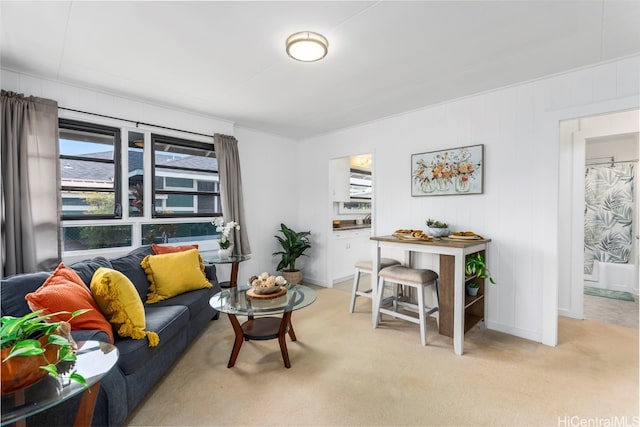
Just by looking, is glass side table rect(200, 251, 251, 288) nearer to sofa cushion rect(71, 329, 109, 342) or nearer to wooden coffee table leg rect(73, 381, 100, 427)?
sofa cushion rect(71, 329, 109, 342)

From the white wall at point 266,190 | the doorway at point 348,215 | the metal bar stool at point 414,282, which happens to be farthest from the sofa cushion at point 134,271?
the doorway at point 348,215

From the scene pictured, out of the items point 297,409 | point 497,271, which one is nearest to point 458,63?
point 497,271

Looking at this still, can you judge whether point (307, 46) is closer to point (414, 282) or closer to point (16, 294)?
point (414, 282)

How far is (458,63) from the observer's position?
2.37m

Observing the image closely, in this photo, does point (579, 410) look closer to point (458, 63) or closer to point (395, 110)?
point (458, 63)

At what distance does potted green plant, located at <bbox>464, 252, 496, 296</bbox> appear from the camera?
2.69 m

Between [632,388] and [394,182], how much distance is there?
261cm

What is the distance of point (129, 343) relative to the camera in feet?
5.69

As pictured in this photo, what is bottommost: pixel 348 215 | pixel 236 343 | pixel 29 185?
pixel 236 343

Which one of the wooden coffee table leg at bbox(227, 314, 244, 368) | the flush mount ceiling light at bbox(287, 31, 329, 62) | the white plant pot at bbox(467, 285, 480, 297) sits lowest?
the wooden coffee table leg at bbox(227, 314, 244, 368)

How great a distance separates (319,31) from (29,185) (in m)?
2.76

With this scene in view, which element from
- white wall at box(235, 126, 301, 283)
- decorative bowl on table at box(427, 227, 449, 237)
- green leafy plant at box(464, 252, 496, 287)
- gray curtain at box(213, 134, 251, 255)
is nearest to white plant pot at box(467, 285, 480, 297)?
green leafy plant at box(464, 252, 496, 287)

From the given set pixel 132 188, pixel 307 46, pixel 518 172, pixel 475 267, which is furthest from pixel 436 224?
pixel 132 188

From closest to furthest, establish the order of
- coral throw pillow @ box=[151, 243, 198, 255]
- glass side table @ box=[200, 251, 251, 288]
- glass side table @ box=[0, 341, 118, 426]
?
glass side table @ box=[0, 341, 118, 426], coral throw pillow @ box=[151, 243, 198, 255], glass side table @ box=[200, 251, 251, 288]
